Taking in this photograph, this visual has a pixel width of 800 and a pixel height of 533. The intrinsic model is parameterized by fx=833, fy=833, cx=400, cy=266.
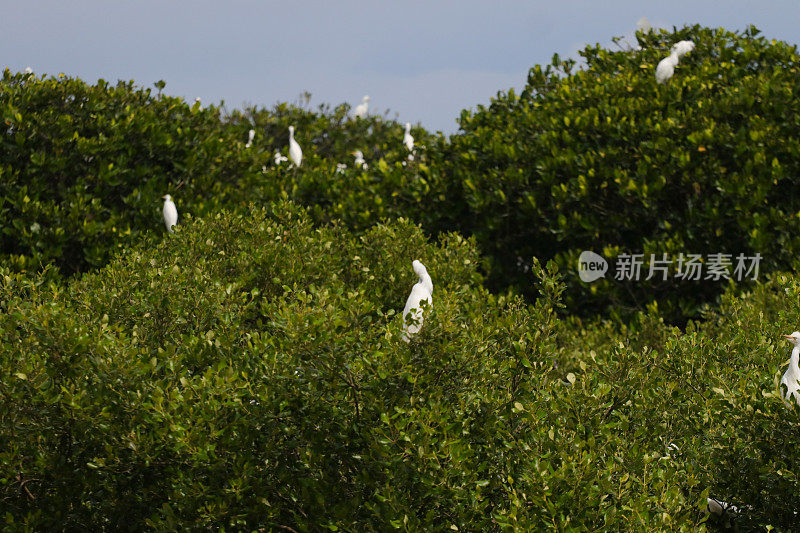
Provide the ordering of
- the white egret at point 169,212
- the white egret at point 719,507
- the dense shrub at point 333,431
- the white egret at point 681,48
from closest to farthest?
the dense shrub at point 333,431 < the white egret at point 719,507 < the white egret at point 169,212 < the white egret at point 681,48

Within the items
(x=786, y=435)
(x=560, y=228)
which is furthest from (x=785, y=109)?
(x=786, y=435)

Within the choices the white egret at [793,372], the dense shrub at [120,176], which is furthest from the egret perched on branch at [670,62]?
the white egret at [793,372]

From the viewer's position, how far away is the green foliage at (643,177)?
377 inches

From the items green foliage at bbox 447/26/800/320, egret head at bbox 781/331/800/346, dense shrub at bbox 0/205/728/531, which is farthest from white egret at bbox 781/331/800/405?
green foliage at bbox 447/26/800/320

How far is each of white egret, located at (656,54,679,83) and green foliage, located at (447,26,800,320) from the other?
0.58 feet

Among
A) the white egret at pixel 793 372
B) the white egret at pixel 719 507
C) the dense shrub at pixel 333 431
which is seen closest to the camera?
the dense shrub at pixel 333 431

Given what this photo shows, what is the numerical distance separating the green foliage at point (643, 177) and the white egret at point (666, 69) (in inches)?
7.0

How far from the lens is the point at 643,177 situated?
32.3 ft

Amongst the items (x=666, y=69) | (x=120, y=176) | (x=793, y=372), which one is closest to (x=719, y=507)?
(x=793, y=372)

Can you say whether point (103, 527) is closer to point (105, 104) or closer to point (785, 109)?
point (105, 104)

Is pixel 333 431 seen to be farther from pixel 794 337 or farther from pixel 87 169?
pixel 87 169

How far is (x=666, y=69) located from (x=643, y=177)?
2.43 meters

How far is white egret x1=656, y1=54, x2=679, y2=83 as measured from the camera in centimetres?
1141

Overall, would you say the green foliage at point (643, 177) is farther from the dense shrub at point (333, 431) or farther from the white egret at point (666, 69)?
the dense shrub at point (333, 431)
